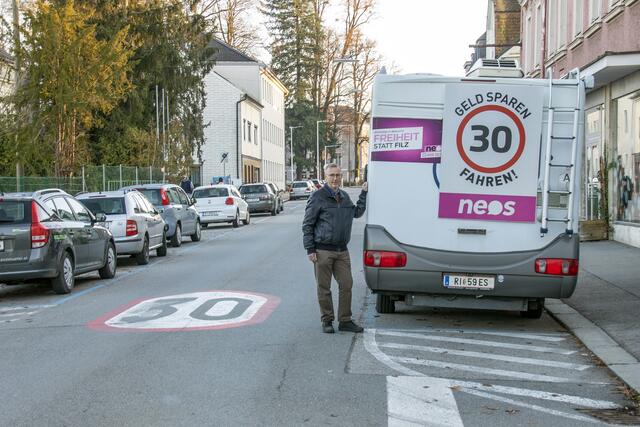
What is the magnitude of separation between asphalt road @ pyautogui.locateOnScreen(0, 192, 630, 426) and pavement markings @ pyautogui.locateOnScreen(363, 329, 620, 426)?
0.02 meters

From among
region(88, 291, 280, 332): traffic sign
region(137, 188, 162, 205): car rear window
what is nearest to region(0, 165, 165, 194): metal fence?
region(137, 188, 162, 205): car rear window

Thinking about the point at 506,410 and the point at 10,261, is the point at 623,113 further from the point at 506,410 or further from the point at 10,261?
the point at 506,410

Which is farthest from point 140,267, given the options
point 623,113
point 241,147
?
point 241,147

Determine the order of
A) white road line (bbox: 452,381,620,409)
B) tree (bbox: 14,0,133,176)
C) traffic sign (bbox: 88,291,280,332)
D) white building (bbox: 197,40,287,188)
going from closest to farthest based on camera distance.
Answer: white road line (bbox: 452,381,620,409) < traffic sign (bbox: 88,291,280,332) < tree (bbox: 14,0,133,176) < white building (bbox: 197,40,287,188)

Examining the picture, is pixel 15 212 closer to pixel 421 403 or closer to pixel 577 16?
pixel 421 403

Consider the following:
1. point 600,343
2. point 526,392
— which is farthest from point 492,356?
point 526,392

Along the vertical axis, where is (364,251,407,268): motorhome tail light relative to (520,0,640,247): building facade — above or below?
below

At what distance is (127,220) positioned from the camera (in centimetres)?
1836

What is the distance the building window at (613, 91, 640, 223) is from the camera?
20.5m

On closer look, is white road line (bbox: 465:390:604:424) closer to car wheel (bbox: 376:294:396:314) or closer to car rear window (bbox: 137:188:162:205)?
car wheel (bbox: 376:294:396:314)

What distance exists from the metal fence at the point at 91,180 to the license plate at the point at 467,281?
17757mm

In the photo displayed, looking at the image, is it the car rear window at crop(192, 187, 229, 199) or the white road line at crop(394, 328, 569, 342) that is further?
the car rear window at crop(192, 187, 229, 199)

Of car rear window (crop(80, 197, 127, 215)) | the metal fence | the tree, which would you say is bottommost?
car rear window (crop(80, 197, 127, 215))

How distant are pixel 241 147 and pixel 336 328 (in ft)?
196
